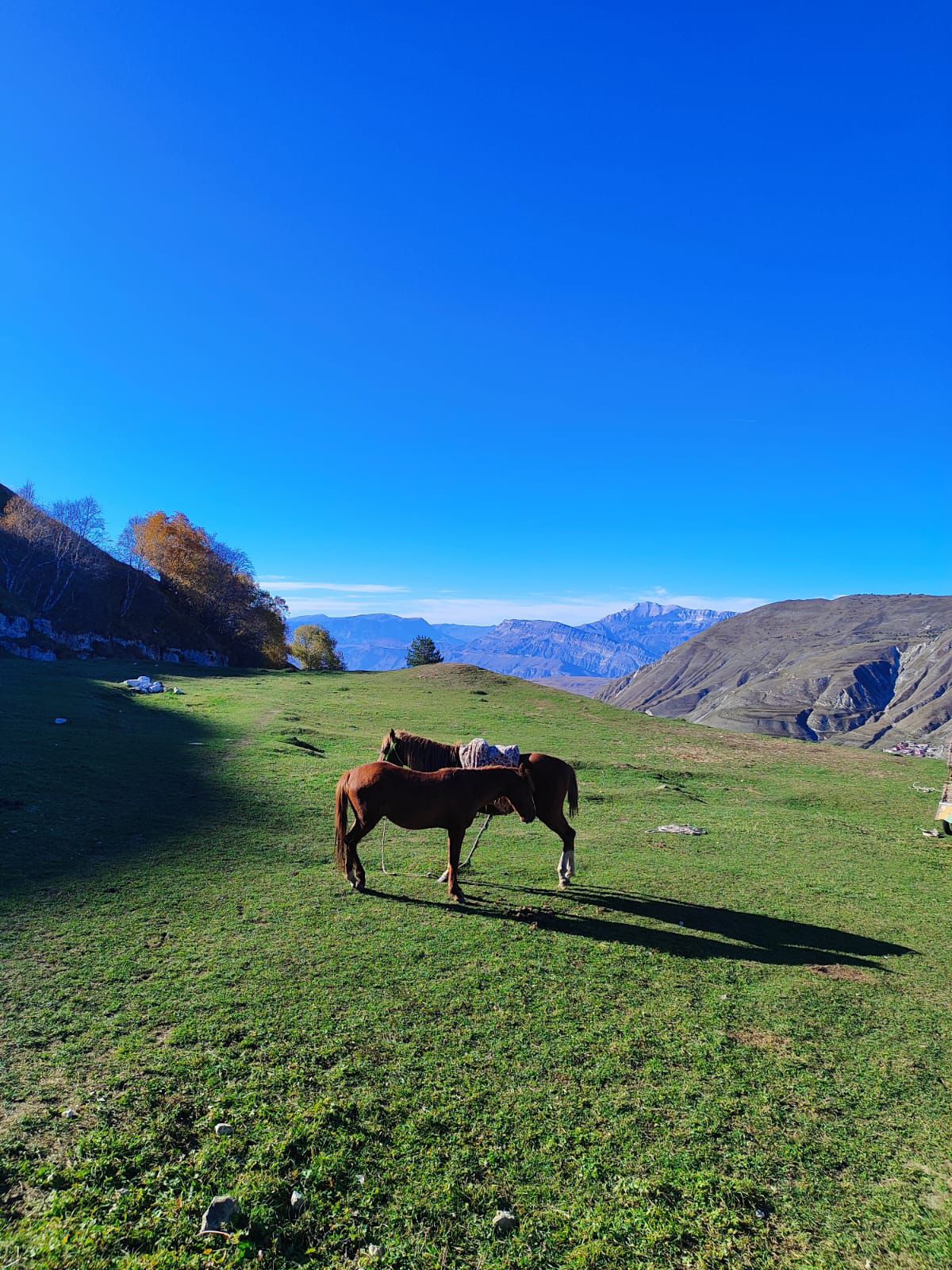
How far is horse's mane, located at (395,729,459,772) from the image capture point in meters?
9.55

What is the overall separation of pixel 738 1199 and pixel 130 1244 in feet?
12.2

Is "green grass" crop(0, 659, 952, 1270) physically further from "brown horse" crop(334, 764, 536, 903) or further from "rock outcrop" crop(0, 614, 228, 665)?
"rock outcrop" crop(0, 614, 228, 665)

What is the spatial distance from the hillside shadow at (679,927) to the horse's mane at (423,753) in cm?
194

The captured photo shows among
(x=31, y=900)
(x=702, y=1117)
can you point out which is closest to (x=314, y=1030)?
(x=702, y=1117)

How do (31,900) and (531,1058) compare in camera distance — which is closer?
(531,1058)

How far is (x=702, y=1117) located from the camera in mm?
4543

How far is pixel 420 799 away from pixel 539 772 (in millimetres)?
2311

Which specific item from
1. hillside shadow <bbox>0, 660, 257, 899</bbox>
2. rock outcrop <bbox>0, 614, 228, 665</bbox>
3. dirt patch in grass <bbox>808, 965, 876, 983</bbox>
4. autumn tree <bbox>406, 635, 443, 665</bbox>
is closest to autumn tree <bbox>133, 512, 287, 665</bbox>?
rock outcrop <bbox>0, 614, 228, 665</bbox>

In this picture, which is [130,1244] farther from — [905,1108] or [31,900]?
[905,1108]

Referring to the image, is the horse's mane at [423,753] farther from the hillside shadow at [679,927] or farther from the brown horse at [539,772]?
the hillside shadow at [679,927]

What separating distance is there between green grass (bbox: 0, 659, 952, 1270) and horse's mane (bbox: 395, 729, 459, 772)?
1.80 m

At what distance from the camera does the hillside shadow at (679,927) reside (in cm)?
752

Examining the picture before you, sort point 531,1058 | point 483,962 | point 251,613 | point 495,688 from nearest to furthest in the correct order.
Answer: point 531,1058 → point 483,962 → point 495,688 → point 251,613

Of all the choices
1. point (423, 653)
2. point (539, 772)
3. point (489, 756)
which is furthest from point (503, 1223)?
point (423, 653)
